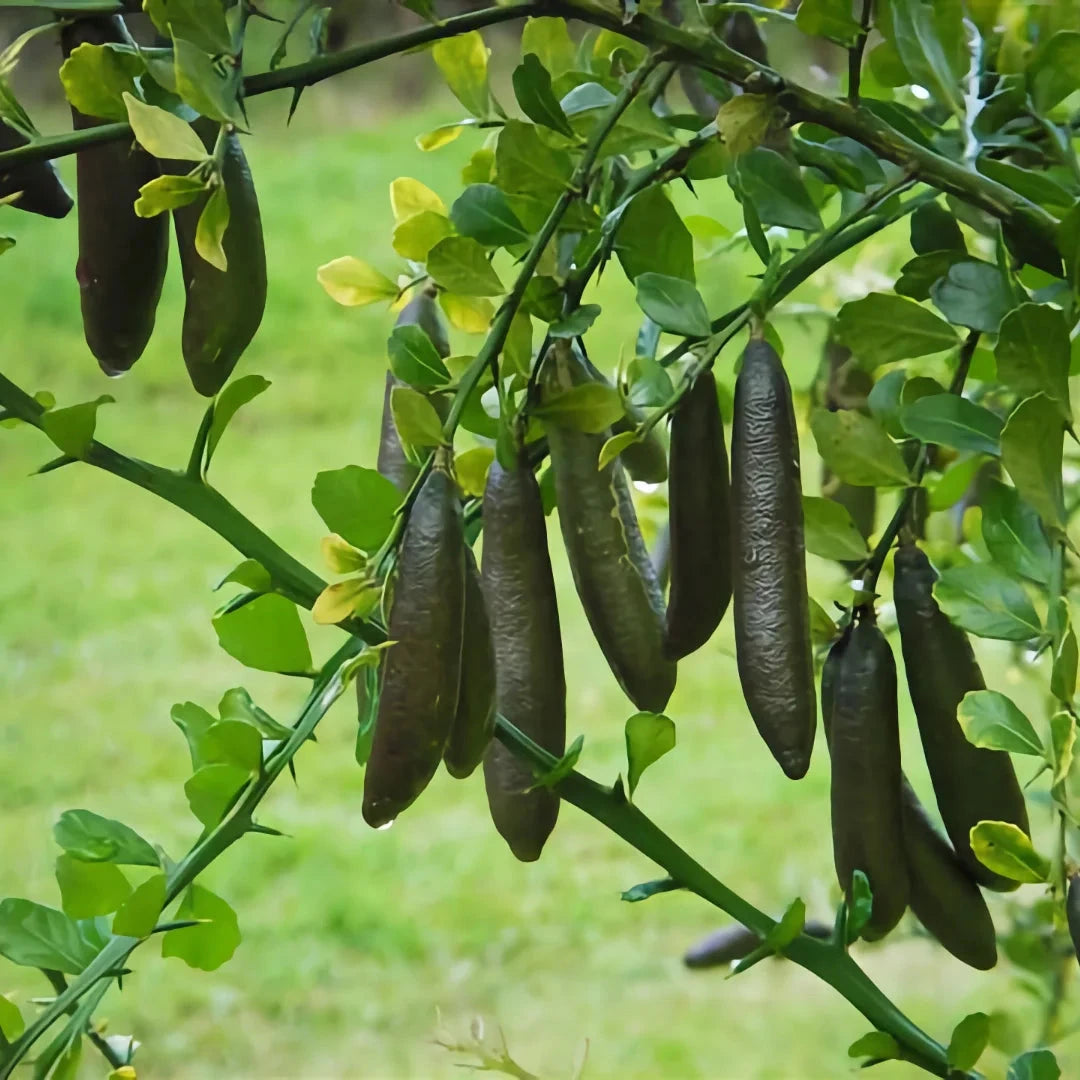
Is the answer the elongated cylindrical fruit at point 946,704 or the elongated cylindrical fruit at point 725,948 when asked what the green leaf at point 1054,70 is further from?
the elongated cylindrical fruit at point 725,948

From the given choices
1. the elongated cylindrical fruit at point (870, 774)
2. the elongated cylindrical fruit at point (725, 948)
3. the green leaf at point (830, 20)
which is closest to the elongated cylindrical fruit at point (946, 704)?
the elongated cylindrical fruit at point (870, 774)

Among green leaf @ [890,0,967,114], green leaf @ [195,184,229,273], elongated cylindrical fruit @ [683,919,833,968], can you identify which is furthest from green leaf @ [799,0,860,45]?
elongated cylindrical fruit @ [683,919,833,968]

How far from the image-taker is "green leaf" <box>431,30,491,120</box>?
0.28 metres

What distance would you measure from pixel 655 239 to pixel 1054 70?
0.31ft

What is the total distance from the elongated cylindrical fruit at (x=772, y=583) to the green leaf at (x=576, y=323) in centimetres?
4

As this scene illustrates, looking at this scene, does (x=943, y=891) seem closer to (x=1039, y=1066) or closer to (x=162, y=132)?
(x=1039, y=1066)

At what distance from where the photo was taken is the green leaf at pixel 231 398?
10.0 inches

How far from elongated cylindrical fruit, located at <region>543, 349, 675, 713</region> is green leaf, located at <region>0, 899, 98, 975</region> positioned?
0.14 metres

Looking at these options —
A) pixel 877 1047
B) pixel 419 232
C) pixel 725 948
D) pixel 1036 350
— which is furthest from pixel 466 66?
pixel 725 948

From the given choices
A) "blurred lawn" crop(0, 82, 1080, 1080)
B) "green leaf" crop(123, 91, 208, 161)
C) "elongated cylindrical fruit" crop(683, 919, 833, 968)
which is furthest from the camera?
"blurred lawn" crop(0, 82, 1080, 1080)

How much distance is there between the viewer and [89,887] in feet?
0.87

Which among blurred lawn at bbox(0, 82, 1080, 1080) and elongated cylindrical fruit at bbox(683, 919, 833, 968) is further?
blurred lawn at bbox(0, 82, 1080, 1080)

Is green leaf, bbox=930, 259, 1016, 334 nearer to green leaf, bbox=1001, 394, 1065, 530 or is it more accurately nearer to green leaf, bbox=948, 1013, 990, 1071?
green leaf, bbox=1001, 394, 1065, 530

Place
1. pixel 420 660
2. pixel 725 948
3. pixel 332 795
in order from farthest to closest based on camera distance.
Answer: pixel 332 795 → pixel 725 948 → pixel 420 660
